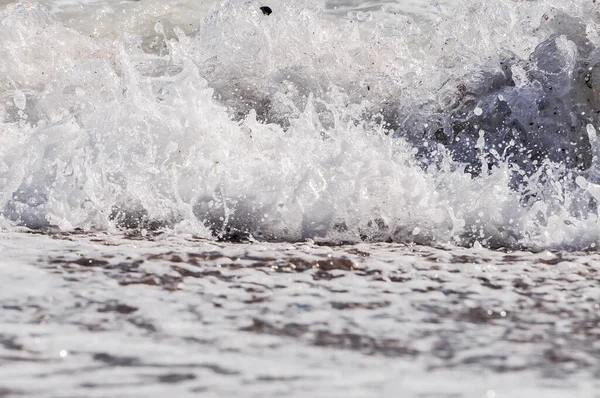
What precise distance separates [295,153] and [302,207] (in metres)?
0.35

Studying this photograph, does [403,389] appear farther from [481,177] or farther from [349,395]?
[481,177]

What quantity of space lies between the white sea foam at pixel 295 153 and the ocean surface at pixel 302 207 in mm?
11

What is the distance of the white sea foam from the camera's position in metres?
3.43

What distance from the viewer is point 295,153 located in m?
3.72

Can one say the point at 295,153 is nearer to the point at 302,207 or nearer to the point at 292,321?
the point at 302,207

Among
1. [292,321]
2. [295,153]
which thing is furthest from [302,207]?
[292,321]

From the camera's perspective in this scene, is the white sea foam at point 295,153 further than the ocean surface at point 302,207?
Yes

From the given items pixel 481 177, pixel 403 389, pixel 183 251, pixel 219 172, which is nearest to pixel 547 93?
pixel 481 177

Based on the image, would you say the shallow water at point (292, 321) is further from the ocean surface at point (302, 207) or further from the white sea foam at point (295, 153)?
the white sea foam at point (295, 153)

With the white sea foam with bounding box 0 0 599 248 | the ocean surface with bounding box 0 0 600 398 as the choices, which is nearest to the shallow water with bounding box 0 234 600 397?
the ocean surface with bounding box 0 0 600 398

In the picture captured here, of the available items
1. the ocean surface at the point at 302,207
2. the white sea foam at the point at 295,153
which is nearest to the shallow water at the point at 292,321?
the ocean surface at the point at 302,207

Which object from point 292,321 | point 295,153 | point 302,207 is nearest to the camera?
point 292,321

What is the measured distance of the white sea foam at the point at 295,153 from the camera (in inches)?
135

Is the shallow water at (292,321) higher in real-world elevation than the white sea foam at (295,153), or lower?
lower
